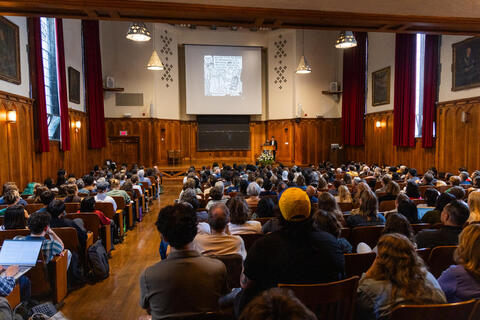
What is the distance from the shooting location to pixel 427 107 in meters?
11.5

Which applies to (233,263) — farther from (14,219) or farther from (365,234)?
(14,219)

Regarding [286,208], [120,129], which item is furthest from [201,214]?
[120,129]

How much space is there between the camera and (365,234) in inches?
133

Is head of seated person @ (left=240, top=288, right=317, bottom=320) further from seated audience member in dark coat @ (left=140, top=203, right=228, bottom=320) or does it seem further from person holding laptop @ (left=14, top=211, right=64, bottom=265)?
person holding laptop @ (left=14, top=211, right=64, bottom=265)

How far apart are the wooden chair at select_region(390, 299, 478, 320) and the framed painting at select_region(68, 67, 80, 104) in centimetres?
1330

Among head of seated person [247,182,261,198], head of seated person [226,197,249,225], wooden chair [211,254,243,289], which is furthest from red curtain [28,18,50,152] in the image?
wooden chair [211,254,243,289]

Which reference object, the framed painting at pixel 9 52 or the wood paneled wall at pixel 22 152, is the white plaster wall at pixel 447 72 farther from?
the wood paneled wall at pixel 22 152

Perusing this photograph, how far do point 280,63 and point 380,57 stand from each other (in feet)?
17.4

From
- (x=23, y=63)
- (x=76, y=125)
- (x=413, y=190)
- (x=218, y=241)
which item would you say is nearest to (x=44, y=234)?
(x=218, y=241)

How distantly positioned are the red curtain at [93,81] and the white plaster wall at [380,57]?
12.5m

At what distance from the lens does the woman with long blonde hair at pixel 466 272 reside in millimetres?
1937

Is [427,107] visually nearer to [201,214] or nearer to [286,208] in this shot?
[201,214]

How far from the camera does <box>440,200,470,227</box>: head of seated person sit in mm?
2812

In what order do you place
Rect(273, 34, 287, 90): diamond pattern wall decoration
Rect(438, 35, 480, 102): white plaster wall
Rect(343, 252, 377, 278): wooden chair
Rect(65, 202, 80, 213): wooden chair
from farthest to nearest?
Rect(273, 34, 287, 90): diamond pattern wall decoration < Rect(438, 35, 480, 102): white plaster wall < Rect(65, 202, 80, 213): wooden chair < Rect(343, 252, 377, 278): wooden chair
